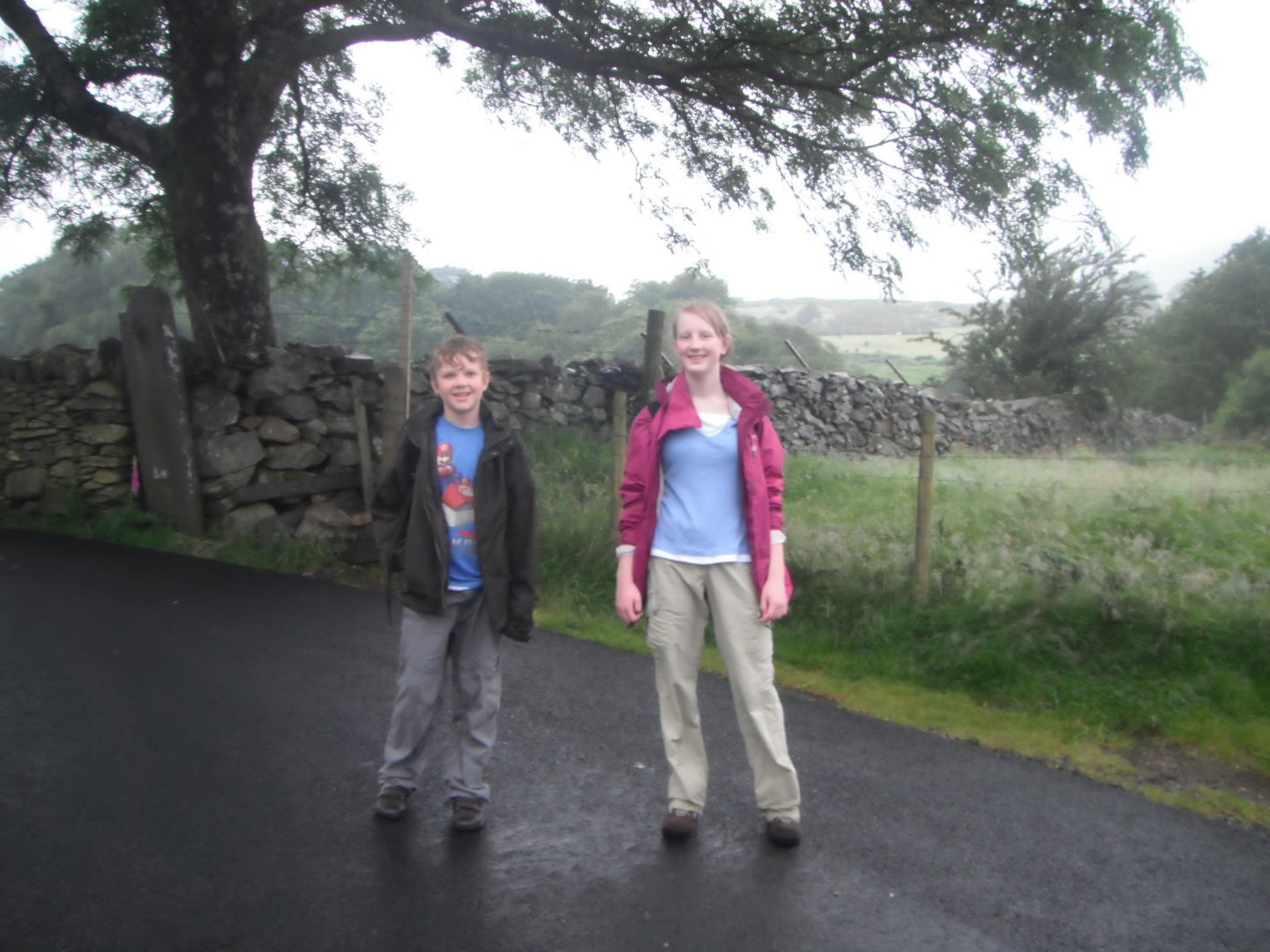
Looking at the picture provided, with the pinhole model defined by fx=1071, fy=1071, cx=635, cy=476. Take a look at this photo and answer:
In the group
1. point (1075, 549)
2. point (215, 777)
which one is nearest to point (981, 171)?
point (1075, 549)

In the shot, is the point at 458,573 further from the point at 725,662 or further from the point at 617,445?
the point at 617,445

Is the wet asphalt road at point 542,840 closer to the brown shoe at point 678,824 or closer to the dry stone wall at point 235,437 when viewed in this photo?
the brown shoe at point 678,824

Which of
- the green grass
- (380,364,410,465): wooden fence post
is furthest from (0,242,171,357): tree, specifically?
the green grass

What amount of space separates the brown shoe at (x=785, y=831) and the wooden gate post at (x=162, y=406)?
7560 mm

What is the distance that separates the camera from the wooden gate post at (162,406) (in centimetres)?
991

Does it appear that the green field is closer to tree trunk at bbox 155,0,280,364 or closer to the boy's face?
tree trunk at bbox 155,0,280,364

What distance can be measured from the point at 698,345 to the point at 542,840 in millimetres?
1880

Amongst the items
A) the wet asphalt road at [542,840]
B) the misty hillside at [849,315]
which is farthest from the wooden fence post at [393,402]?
the misty hillside at [849,315]

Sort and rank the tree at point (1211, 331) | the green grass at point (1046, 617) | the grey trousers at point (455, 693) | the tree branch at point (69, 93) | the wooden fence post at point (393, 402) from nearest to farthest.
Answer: the grey trousers at point (455, 693), the green grass at point (1046, 617), the wooden fence post at point (393, 402), the tree branch at point (69, 93), the tree at point (1211, 331)

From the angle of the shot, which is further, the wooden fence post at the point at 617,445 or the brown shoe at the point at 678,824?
the wooden fence post at the point at 617,445

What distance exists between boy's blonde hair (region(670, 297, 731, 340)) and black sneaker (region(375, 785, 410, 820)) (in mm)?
2003

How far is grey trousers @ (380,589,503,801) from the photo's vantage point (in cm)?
399

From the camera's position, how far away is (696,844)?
3.86 meters

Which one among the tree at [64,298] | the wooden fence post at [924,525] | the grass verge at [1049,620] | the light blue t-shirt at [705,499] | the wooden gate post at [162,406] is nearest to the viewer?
the light blue t-shirt at [705,499]
